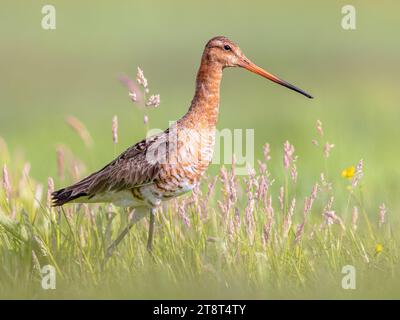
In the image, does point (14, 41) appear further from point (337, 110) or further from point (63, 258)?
point (63, 258)

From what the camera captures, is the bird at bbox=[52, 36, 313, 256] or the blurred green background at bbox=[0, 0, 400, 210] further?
the blurred green background at bbox=[0, 0, 400, 210]

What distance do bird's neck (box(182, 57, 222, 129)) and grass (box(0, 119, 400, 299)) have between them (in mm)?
491

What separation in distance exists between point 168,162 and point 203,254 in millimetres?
780

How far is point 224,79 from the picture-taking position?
77.6 ft

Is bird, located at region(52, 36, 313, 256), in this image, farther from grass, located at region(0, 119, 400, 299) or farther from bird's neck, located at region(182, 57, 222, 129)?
grass, located at region(0, 119, 400, 299)

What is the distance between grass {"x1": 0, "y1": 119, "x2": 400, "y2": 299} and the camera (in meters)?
7.11

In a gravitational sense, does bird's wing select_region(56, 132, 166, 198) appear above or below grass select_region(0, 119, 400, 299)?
above

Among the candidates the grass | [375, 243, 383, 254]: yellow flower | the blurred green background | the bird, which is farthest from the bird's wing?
the blurred green background

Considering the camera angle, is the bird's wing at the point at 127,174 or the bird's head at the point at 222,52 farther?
the bird's head at the point at 222,52

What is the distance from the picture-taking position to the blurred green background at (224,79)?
1648cm

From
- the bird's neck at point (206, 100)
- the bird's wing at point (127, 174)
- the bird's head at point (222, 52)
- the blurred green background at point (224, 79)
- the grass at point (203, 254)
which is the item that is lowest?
the grass at point (203, 254)

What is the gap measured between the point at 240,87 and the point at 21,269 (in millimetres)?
15867

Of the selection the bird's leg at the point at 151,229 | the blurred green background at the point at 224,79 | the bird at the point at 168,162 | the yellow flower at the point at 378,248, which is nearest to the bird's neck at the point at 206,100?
the bird at the point at 168,162

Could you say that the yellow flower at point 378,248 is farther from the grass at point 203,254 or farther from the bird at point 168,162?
Answer: the bird at point 168,162
